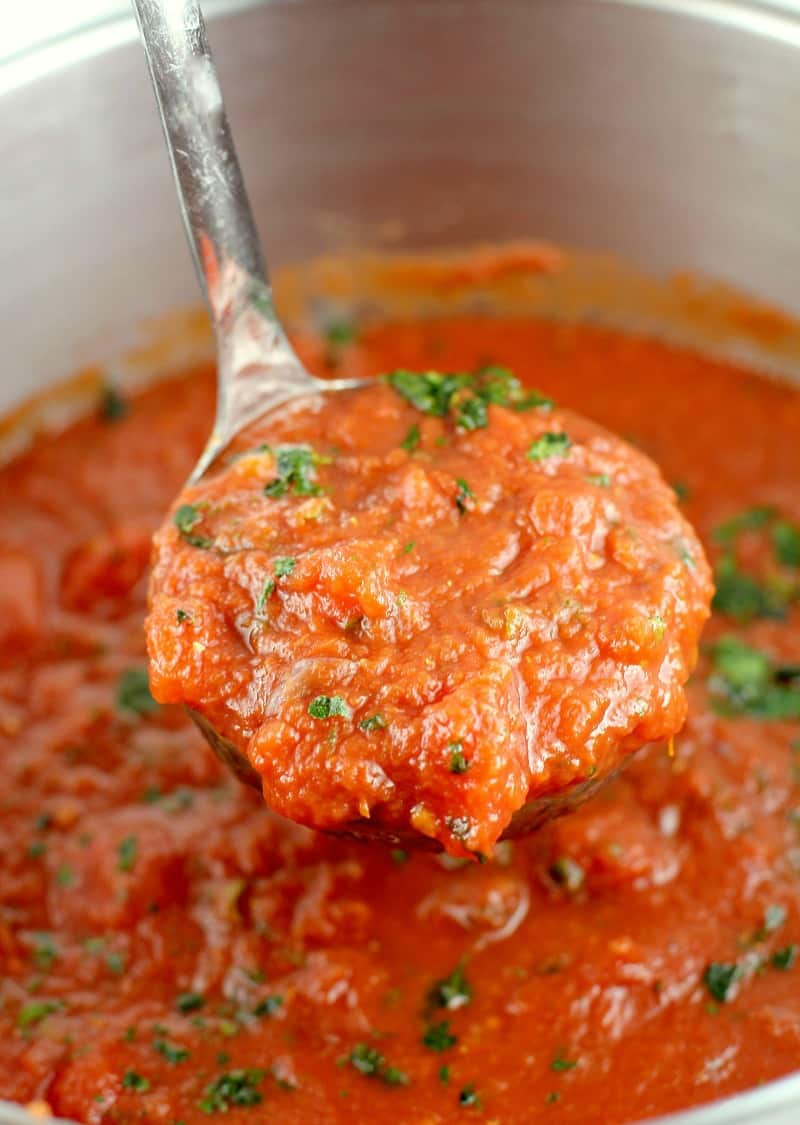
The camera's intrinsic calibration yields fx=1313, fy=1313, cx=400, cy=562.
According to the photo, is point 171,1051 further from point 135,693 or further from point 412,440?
point 412,440

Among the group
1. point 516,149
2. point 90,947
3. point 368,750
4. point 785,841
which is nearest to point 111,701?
point 90,947

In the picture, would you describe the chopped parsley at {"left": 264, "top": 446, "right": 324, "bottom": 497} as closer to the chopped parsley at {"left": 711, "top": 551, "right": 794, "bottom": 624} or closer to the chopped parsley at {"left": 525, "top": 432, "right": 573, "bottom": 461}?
the chopped parsley at {"left": 525, "top": 432, "right": 573, "bottom": 461}

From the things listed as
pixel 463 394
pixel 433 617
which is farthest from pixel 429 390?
pixel 433 617

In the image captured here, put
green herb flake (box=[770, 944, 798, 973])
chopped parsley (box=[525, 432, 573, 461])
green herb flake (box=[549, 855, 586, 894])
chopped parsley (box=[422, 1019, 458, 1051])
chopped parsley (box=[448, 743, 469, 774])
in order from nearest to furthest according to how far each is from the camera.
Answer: chopped parsley (box=[448, 743, 469, 774]), chopped parsley (box=[525, 432, 573, 461]), chopped parsley (box=[422, 1019, 458, 1051]), green herb flake (box=[770, 944, 798, 973]), green herb flake (box=[549, 855, 586, 894])

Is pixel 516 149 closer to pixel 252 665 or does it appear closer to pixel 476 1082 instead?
pixel 252 665

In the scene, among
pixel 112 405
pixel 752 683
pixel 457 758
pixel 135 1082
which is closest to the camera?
pixel 457 758

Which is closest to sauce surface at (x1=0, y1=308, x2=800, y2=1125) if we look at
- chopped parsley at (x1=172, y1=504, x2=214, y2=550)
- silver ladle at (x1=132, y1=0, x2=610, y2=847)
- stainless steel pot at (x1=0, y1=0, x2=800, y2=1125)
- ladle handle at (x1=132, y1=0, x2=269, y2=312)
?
silver ladle at (x1=132, y1=0, x2=610, y2=847)

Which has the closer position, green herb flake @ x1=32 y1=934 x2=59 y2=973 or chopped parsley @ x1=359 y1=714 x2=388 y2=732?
chopped parsley @ x1=359 y1=714 x2=388 y2=732
